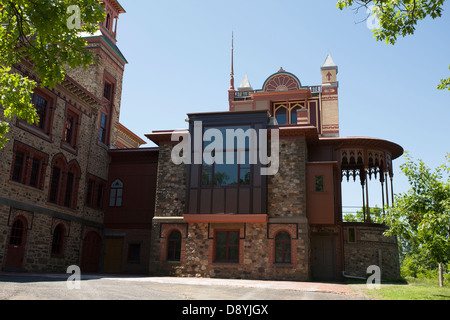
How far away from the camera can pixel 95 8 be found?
9508 mm

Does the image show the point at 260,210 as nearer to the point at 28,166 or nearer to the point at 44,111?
the point at 28,166

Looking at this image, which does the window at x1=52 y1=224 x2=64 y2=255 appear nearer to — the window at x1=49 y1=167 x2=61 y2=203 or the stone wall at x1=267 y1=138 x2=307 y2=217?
the window at x1=49 y1=167 x2=61 y2=203

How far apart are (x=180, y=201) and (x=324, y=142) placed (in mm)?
8770

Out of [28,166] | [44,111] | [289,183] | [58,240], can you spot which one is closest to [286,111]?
[289,183]

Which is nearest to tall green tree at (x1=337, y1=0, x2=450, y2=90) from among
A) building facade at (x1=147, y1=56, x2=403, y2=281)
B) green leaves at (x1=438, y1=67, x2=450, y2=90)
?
green leaves at (x1=438, y1=67, x2=450, y2=90)

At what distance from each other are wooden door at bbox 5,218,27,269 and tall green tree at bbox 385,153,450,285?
1551cm

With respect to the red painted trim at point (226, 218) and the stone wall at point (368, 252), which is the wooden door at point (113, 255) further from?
the stone wall at point (368, 252)

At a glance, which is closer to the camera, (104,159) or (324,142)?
(324,142)

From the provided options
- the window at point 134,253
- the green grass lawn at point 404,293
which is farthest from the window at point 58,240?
the green grass lawn at point 404,293

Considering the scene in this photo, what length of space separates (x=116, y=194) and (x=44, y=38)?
708 inches

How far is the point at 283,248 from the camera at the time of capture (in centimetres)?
2158

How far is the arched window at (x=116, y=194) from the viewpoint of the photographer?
26.6 meters

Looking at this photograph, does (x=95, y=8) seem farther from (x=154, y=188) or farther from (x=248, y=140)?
(x=154, y=188)
